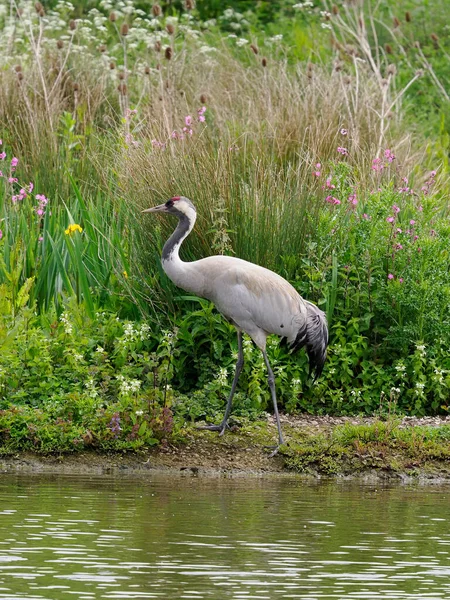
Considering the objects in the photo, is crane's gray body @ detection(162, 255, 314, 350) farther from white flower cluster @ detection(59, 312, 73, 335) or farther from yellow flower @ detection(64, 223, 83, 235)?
yellow flower @ detection(64, 223, 83, 235)

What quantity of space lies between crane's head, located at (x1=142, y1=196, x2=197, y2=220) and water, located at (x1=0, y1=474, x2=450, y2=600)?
176 centimetres

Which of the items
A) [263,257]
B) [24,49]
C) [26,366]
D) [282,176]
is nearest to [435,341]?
[263,257]

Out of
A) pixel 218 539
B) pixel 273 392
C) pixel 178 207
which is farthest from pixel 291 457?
pixel 218 539

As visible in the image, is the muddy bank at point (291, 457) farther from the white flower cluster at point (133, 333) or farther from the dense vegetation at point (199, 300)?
the white flower cluster at point (133, 333)

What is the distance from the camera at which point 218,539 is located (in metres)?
5.84

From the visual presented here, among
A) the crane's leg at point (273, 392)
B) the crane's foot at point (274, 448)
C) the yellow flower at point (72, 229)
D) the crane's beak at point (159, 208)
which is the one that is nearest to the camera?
the crane's foot at point (274, 448)

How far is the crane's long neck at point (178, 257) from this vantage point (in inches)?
327

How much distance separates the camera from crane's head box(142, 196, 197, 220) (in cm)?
839

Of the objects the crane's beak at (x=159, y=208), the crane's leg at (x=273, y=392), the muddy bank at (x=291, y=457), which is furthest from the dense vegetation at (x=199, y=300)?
the crane's beak at (x=159, y=208)

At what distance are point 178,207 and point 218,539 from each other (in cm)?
304

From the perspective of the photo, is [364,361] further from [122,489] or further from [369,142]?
[369,142]

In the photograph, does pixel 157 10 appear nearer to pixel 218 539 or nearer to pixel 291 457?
pixel 291 457

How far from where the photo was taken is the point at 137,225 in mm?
9211

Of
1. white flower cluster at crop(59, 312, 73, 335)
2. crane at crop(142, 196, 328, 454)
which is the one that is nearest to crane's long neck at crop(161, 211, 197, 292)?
crane at crop(142, 196, 328, 454)
